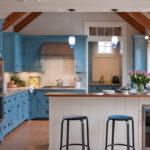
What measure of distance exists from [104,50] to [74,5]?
521 centimetres

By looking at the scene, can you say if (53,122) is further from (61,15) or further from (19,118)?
(61,15)

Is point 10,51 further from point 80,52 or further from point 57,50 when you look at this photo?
point 80,52

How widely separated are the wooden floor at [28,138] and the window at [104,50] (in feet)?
12.3

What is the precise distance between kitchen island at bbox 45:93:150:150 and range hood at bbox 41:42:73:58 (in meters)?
3.37

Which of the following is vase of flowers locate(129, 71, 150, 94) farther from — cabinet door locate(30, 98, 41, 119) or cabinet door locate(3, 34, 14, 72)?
cabinet door locate(3, 34, 14, 72)

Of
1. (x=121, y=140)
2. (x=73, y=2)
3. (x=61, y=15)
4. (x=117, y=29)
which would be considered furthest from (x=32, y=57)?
(x=121, y=140)

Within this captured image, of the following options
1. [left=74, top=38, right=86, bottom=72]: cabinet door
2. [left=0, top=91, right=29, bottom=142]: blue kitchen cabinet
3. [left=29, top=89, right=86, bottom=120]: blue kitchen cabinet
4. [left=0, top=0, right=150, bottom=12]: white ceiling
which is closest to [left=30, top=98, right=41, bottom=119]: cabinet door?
[left=29, top=89, right=86, bottom=120]: blue kitchen cabinet

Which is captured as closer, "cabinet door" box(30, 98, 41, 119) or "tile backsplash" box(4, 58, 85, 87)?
"cabinet door" box(30, 98, 41, 119)

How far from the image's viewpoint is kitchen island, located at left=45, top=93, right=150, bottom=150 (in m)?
4.98

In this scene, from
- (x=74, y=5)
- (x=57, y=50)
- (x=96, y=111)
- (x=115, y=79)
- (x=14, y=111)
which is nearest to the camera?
(x=96, y=111)

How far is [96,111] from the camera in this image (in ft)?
16.5

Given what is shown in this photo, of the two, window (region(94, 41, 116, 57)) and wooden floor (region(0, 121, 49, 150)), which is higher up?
window (region(94, 41, 116, 57))

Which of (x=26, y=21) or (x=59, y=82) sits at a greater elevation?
(x=26, y=21)

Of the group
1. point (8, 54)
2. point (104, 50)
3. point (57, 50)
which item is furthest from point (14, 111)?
point (104, 50)
